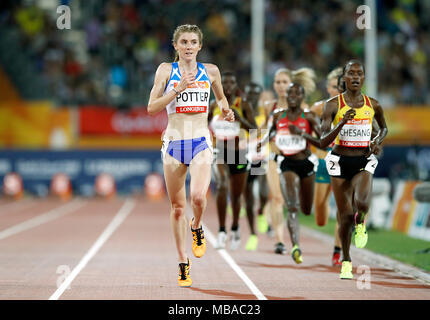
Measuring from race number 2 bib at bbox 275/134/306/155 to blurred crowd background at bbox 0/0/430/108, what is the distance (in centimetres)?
1954

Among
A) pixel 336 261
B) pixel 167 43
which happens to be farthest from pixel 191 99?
pixel 167 43

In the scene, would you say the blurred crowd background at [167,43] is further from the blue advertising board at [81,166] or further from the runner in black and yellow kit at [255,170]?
the runner in black and yellow kit at [255,170]

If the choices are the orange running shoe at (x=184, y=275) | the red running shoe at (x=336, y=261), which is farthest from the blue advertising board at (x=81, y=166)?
the orange running shoe at (x=184, y=275)

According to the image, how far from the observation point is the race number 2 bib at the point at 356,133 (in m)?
10.8

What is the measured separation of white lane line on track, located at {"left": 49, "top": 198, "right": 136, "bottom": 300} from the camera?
10.4 meters

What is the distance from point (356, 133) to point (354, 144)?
0.14m

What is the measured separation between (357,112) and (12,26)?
26729mm

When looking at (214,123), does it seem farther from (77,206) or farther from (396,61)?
(396,61)

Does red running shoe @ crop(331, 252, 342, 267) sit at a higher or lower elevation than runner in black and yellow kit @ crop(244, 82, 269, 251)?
lower

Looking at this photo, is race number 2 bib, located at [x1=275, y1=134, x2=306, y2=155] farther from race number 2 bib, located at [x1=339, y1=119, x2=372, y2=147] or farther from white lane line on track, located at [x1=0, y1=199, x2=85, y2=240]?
white lane line on track, located at [x1=0, y1=199, x2=85, y2=240]

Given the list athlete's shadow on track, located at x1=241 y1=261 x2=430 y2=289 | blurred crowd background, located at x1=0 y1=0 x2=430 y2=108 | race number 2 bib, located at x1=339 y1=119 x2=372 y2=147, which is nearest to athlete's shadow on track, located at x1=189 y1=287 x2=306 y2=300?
athlete's shadow on track, located at x1=241 y1=261 x2=430 y2=289

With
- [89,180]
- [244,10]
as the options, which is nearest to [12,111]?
[89,180]

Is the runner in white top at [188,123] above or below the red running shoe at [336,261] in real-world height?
above

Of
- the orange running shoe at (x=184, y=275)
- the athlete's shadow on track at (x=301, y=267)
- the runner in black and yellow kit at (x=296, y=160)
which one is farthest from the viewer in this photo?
the runner in black and yellow kit at (x=296, y=160)
